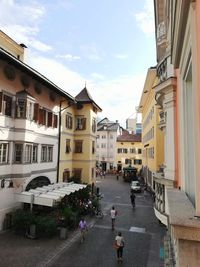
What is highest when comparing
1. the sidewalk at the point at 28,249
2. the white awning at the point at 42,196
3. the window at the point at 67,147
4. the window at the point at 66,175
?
the window at the point at 67,147

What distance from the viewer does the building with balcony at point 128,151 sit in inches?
2697

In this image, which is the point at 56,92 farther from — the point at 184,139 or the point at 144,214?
the point at 184,139

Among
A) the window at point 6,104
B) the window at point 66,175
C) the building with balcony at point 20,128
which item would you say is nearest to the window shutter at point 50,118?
the building with balcony at point 20,128

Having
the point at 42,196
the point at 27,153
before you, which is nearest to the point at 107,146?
the point at 27,153

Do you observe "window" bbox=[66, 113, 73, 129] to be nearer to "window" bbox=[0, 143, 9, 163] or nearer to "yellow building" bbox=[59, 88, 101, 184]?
"yellow building" bbox=[59, 88, 101, 184]

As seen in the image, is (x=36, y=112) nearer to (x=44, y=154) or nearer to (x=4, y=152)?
(x=44, y=154)

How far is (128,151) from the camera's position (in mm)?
69562

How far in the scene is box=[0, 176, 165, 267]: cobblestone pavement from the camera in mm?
13172

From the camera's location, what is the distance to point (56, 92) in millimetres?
24328

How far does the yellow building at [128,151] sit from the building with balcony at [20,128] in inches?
1893

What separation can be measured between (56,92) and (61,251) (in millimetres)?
14924

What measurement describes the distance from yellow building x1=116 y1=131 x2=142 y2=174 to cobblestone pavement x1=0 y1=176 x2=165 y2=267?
47.5 meters

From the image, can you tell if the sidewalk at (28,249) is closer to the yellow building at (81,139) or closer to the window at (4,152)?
the window at (4,152)

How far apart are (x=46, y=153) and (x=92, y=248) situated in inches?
408
